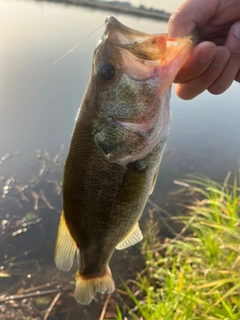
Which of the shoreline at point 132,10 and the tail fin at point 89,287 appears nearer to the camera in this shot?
the tail fin at point 89,287

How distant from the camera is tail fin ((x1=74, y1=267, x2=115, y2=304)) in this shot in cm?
197

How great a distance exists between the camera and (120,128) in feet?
5.23

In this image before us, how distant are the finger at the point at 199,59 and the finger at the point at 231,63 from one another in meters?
0.25

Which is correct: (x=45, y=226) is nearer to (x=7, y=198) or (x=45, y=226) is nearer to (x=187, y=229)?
(x=7, y=198)

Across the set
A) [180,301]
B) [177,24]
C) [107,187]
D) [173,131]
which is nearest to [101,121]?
[107,187]

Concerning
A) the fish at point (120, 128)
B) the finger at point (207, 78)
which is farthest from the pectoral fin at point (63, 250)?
the finger at point (207, 78)

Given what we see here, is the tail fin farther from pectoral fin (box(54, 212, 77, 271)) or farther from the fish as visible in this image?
the fish

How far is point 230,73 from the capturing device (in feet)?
6.52

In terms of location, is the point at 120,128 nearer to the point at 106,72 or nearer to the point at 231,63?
the point at 106,72

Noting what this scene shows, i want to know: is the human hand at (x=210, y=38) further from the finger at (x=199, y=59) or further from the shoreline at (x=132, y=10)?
the shoreline at (x=132, y=10)

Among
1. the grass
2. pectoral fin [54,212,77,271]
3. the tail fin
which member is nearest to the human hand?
pectoral fin [54,212,77,271]

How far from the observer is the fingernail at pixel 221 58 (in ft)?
5.89

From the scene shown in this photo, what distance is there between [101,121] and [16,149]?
Result: 493cm

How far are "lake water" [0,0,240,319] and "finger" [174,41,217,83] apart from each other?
3136mm
